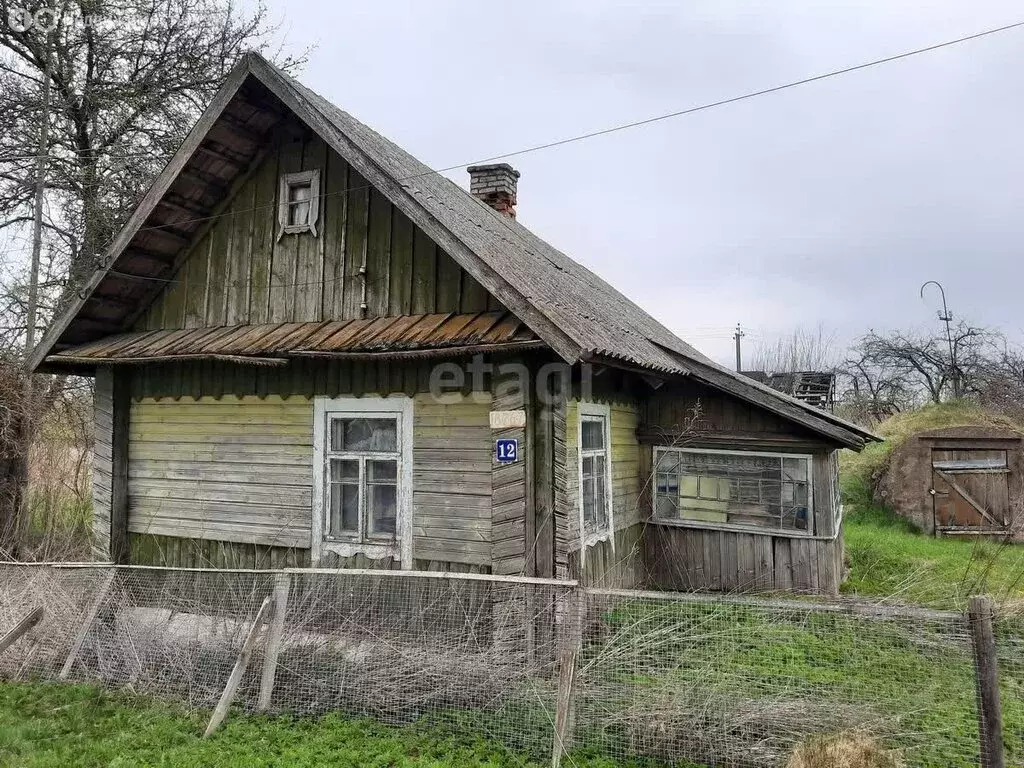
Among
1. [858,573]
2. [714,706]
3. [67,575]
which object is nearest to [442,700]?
[714,706]

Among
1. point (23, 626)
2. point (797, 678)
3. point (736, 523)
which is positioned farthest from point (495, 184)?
point (797, 678)

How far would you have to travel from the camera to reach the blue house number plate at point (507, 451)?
20.5 ft

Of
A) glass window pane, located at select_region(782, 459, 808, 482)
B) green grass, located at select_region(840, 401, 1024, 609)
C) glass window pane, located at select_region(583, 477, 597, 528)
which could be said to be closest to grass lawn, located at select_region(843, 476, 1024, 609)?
green grass, located at select_region(840, 401, 1024, 609)

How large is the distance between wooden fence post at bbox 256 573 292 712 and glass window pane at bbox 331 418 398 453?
207 centimetres

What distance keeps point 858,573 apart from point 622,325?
18.6 ft

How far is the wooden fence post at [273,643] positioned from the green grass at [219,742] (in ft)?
0.47

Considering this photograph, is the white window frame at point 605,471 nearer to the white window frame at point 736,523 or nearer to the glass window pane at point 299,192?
the white window frame at point 736,523

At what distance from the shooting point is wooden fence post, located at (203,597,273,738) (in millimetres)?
4914

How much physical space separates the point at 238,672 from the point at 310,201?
475 cm

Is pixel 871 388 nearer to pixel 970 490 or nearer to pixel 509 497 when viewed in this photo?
pixel 970 490

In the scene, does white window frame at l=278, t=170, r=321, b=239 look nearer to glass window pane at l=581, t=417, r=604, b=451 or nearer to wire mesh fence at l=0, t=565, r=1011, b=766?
glass window pane at l=581, t=417, r=604, b=451

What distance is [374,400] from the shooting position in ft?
22.9

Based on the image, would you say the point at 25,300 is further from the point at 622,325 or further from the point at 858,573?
the point at 858,573

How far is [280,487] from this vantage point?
7395mm
